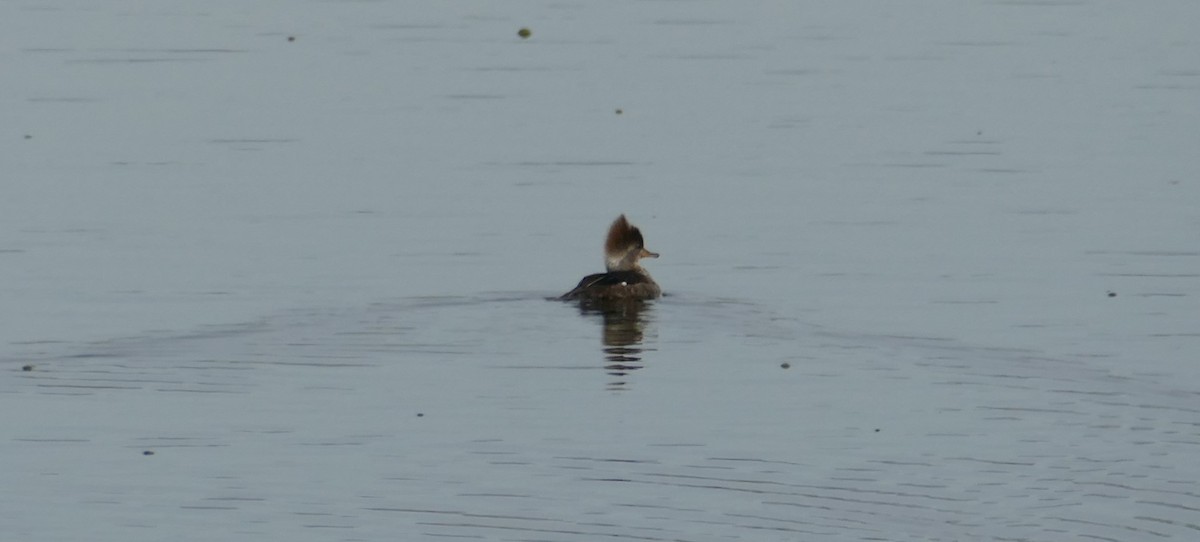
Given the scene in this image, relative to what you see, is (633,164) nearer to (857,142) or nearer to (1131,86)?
(857,142)

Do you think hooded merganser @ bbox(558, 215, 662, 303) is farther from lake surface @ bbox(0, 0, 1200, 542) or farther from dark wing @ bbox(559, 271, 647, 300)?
lake surface @ bbox(0, 0, 1200, 542)

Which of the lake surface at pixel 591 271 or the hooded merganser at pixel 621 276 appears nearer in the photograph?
the lake surface at pixel 591 271

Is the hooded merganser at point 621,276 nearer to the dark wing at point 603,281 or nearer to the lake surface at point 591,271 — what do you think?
the dark wing at point 603,281

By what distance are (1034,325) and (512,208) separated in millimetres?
5032

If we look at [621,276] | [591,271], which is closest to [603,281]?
[621,276]

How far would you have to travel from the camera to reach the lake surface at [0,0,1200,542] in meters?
10.1

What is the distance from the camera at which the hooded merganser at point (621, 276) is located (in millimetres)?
15117

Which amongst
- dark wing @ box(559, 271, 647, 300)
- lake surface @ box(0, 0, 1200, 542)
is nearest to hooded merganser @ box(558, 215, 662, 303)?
dark wing @ box(559, 271, 647, 300)

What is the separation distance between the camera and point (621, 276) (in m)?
15.4

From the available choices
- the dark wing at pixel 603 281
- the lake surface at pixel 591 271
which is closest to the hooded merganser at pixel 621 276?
the dark wing at pixel 603 281

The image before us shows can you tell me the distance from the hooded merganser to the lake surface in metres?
0.28

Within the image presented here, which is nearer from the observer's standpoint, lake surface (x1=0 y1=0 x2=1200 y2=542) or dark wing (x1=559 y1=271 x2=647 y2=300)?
lake surface (x1=0 y1=0 x2=1200 y2=542)

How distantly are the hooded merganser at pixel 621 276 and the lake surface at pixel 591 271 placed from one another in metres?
0.28

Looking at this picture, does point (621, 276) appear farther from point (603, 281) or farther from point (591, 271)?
point (591, 271)
